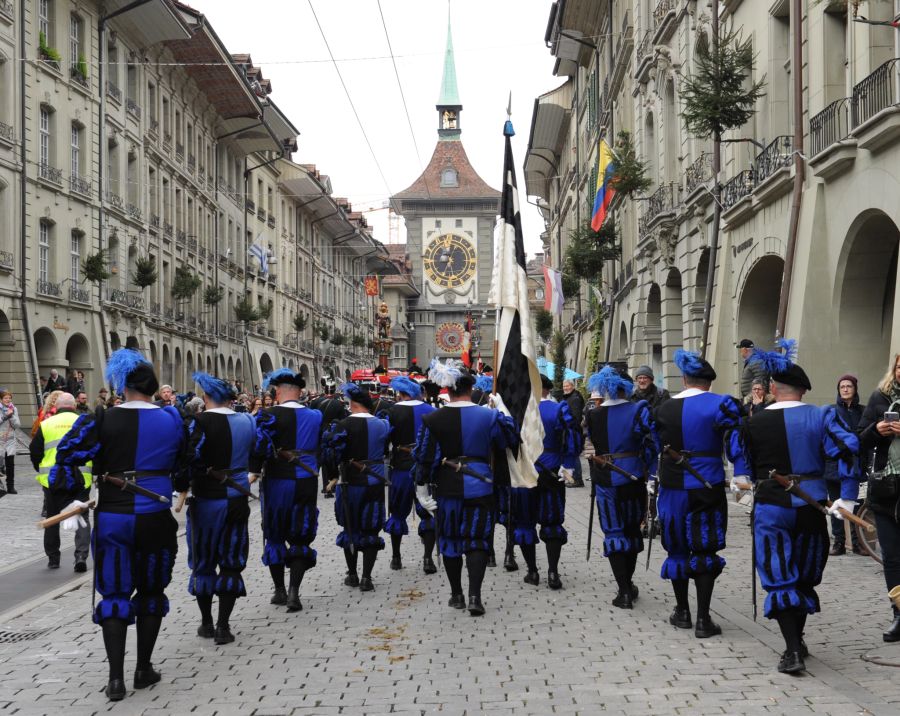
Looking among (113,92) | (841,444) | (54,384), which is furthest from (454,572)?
(113,92)

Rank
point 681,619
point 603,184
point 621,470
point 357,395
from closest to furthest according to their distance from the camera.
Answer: point 681,619 < point 621,470 < point 357,395 < point 603,184

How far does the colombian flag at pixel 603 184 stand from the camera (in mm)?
26467

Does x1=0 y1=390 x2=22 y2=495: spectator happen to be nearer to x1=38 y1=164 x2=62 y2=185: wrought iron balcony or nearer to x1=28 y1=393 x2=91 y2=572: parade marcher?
x1=28 y1=393 x2=91 y2=572: parade marcher

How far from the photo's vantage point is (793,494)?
263 inches

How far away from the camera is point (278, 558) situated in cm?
881

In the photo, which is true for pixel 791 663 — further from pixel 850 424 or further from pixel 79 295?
pixel 79 295

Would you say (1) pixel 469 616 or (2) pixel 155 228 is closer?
(1) pixel 469 616

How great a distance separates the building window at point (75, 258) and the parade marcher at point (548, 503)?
22.9m

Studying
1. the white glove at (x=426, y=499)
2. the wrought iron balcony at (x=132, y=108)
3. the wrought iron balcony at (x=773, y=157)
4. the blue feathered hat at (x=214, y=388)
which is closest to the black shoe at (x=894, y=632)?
the white glove at (x=426, y=499)

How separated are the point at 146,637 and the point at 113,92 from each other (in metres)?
29.7

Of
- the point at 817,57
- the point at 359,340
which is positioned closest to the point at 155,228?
the point at 817,57

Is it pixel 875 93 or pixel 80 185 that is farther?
pixel 80 185

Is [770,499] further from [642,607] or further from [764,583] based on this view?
[642,607]

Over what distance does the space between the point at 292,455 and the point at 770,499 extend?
370cm
